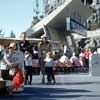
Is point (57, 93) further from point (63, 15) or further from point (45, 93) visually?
point (63, 15)

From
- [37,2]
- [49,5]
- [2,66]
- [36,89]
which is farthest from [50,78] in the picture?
[49,5]

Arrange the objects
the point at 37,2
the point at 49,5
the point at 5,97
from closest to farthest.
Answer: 1. the point at 5,97
2. the point at 37,2
3. the point at 49,5

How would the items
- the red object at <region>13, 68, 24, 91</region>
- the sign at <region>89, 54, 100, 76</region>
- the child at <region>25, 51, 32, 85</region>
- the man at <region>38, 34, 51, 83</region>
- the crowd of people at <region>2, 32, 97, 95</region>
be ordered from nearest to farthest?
1. the red object at <region>13, 68, 24, 91</region>
2. the crowd of people at <region>2, 32, 97, 95</region>
3. the child at <region>25, 51, 32, 85</region>
4. the man at <region>38, 34, 51, 83</region>
5. the sign at <region>89, 54, 100, 76</region>

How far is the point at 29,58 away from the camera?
2036 cm

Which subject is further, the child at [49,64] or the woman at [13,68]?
the child at [49,64]

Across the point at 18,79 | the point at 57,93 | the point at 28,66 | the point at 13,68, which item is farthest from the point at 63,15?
the point at 18,79

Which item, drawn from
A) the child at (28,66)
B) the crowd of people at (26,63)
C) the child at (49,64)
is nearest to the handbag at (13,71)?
the crowd of people at (26,63)

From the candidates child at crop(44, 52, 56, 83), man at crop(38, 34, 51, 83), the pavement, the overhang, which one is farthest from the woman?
the overhang

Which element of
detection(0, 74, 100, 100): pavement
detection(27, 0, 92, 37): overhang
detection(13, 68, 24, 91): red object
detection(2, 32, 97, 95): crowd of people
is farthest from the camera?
detection(27, 0, 92, 37): overhang

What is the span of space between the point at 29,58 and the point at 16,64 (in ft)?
13.5

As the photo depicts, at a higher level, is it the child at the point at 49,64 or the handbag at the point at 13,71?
the child at the point at 49,64

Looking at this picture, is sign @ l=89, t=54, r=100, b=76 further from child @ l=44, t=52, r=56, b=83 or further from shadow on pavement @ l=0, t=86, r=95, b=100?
shadow on pavement @ l=0, t=86, r=95, b=100

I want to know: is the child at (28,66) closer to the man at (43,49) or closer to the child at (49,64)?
the man at (43,49)

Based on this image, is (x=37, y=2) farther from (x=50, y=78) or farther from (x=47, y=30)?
(x=50, y=78)
